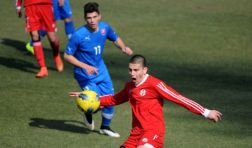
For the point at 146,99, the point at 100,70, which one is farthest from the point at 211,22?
the point at 146,99

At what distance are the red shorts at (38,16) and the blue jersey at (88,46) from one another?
4011 millimetres

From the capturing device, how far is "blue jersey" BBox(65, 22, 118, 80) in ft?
39.8

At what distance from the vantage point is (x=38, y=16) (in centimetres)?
1636

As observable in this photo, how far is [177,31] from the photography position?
69.2ft

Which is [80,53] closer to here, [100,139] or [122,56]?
[100,139]

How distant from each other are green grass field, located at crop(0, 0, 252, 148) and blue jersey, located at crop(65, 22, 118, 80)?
3.48 feet

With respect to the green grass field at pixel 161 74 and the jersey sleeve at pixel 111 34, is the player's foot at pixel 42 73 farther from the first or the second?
the jersey sleeve at pixel 111 34

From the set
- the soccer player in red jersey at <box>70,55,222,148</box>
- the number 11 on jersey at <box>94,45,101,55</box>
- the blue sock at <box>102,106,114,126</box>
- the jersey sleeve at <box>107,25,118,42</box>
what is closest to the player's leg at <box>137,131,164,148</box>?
the soccer player in red jersey at <box>70,55,222,148</box>

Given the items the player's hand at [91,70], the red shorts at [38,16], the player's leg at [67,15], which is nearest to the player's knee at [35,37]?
the red shorts at [38,16]

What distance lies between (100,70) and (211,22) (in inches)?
404

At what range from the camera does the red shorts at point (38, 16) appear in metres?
16.2

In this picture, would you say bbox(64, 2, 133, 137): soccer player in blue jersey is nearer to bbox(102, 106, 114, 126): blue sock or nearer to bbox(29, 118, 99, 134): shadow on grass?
bbox(102, 106, 114, 126): blue sock

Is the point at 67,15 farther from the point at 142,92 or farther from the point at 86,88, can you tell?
the point at 142,92

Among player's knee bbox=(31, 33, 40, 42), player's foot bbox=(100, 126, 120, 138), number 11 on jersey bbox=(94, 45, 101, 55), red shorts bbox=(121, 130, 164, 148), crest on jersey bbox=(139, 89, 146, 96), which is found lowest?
player's foot bbox=(100, 126, 120, 138)
